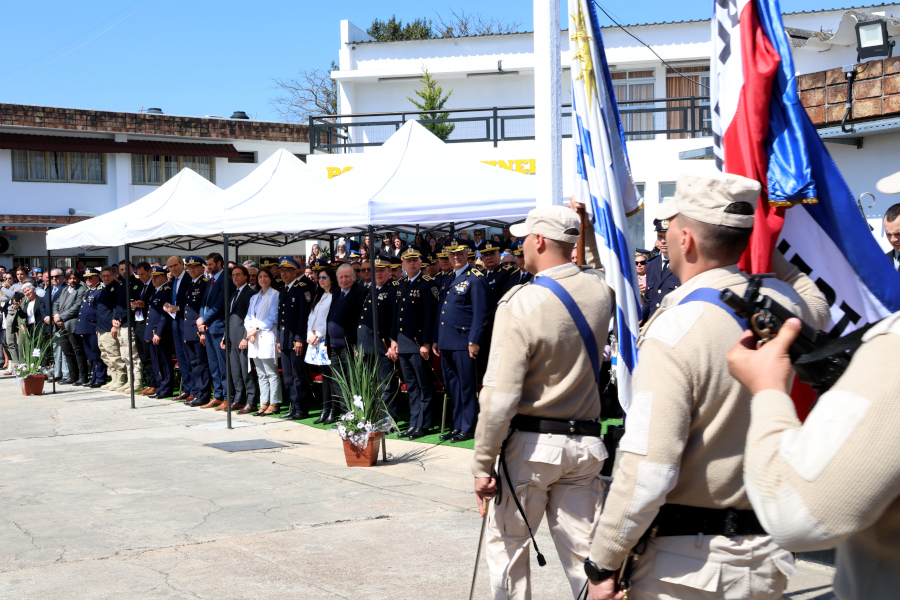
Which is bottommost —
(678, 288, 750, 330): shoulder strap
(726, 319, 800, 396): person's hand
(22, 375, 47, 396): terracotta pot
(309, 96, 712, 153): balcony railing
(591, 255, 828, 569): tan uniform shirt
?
(22, 375, 47, 396): terracotta pot

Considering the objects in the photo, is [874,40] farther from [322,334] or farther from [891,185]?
[891,185]

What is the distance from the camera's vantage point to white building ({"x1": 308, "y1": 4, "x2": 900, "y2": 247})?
18.1 m

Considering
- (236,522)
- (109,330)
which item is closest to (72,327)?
(109,330)

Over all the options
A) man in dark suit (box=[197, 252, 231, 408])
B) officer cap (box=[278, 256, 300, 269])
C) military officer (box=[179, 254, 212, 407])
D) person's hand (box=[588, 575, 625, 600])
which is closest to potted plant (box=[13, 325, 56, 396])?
military officer (box=[179, 254, 212, 407])

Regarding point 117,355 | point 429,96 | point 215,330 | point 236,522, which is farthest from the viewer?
point 429,96

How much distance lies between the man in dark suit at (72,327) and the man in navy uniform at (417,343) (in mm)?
8869

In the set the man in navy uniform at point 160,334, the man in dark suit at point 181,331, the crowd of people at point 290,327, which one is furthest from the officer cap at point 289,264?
the man in navy uniform at point 160,334

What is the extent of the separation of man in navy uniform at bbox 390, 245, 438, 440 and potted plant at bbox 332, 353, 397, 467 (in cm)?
158

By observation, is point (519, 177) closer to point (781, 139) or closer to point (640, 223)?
point (781, 139)

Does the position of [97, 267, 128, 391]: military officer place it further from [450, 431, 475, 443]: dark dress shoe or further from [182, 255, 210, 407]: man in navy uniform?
[450, 431, 475, 443]: dark dress shoe

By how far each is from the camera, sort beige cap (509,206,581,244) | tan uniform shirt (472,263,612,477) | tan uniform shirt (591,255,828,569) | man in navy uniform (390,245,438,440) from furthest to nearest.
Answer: man in navy uniform (390,245,438,440)
beige cap (509,206,581,244)
tan uniform shirt (472,263,612,477)
tan uniform shirt (591,255,828,569)

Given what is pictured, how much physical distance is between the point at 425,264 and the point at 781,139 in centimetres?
724

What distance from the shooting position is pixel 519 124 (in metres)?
21.4

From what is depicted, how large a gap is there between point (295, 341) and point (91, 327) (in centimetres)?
641
